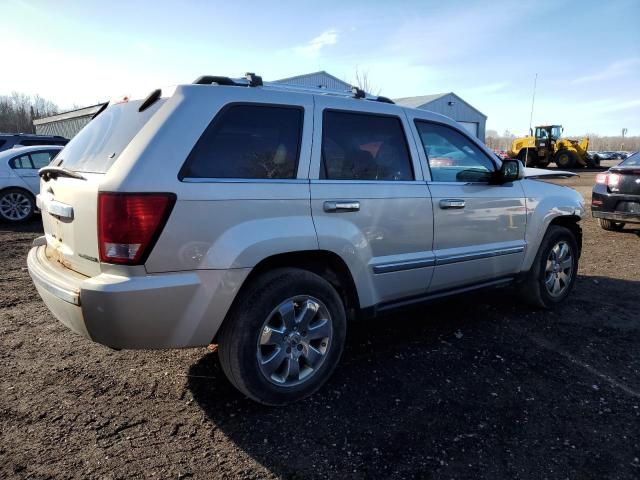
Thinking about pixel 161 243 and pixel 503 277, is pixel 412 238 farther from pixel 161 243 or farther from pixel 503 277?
pixel 161 243

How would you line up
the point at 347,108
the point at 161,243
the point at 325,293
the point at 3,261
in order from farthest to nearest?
the point at 3,261 < the point at 347,108 < the point at 325,293 < the point at 161,243

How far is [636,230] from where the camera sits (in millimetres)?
9086

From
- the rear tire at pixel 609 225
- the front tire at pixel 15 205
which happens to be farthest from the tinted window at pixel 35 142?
the rear tire at pixel 609 225

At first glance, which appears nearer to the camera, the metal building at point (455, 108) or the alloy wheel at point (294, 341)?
the alloy wheel at point (294, 341)

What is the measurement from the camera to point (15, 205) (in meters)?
9.47

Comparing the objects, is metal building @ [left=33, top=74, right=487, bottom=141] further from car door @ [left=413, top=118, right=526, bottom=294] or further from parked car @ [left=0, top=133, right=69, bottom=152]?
car door @ [left=413, top=118, right=526, bottom=294]

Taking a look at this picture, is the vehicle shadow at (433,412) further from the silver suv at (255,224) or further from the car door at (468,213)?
the car door at (468,213)

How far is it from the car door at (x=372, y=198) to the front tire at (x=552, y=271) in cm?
157

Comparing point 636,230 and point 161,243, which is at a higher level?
point 161,243

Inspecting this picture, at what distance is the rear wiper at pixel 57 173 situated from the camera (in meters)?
2.60

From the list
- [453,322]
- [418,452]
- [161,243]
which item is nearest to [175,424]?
[161,243]

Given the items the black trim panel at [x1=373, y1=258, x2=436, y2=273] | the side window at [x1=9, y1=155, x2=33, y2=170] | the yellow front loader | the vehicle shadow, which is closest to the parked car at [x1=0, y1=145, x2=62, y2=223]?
the side window at [x1=9, y1=155, x2=33, y2=170]

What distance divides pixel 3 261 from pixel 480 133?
4344 cm

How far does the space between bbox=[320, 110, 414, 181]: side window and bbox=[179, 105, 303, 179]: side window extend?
0.80 feet
